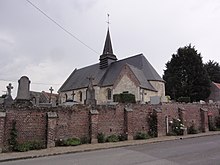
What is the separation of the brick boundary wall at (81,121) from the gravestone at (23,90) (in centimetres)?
262

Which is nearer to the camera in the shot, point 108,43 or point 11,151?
point 11,151

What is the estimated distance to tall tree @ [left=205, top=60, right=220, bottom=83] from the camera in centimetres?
5181

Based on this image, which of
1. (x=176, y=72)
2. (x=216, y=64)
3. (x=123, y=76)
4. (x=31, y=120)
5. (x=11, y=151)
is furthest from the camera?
(x=216, y=64)

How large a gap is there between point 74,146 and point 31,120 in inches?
99.4

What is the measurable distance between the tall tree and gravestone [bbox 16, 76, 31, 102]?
4480 cm

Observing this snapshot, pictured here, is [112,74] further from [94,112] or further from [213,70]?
[94,112]

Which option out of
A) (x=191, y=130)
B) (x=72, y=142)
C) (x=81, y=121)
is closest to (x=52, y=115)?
(x=72, y=142)

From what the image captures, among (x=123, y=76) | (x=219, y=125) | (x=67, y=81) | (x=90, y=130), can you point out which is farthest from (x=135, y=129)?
(x=67, y=81)

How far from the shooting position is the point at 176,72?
145 ft

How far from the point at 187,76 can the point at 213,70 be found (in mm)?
12616

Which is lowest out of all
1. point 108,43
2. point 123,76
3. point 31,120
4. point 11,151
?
point 11,151

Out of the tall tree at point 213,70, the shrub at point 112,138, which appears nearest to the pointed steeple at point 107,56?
the tall tree at point 213,70

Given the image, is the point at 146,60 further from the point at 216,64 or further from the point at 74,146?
the point at 74,146

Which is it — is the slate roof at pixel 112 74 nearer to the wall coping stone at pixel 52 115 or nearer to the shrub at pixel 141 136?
the shrub at pixel 141 136
